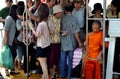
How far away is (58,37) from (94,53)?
2.68 ft

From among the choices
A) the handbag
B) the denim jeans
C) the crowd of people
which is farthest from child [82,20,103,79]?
the handbag

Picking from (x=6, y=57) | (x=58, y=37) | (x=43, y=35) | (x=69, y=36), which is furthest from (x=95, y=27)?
(x=6, y=57)

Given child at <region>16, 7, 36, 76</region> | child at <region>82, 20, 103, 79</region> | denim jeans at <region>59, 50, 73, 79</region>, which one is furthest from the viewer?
child at <region>16, 7, 36, 76</region>

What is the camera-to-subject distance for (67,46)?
233 inches

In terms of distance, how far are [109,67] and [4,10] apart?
311 cm

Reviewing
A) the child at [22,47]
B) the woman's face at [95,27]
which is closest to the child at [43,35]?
the child at [22,47]

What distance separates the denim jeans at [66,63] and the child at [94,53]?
0.45m

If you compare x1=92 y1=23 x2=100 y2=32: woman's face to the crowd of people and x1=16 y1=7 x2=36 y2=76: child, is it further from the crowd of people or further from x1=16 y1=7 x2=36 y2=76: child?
x1=16 y1=7 x2=36 y2=76: child

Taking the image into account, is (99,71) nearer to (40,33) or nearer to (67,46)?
(67,46)

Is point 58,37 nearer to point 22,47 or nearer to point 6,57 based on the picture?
point 22,47

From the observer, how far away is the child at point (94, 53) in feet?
18.0

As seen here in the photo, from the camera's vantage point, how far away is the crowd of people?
554 cm

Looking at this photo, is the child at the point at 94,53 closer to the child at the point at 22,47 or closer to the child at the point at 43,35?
the child at the point at 43,35

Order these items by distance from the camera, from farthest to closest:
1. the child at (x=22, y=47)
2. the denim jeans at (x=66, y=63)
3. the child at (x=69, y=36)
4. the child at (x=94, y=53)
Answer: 1. the child at (x=22, y=47)
2. the denim jeans at (x=66, y=63)
3. the child at (x=69, y=36)
4. the child at (x=94, y=53)
